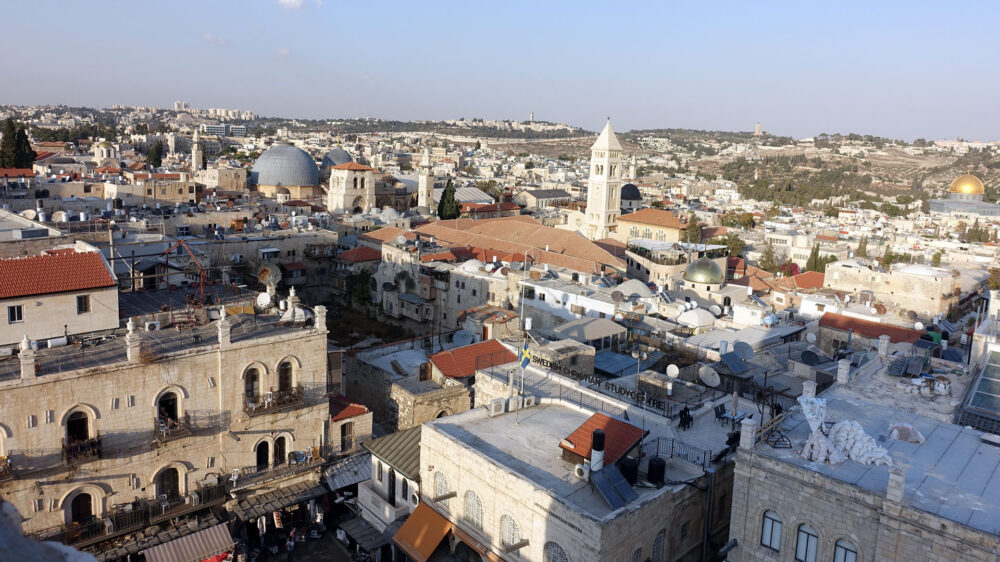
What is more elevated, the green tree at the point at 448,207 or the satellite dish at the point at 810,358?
the green tree at the point at 448,207

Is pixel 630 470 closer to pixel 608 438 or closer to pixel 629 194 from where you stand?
pixel 608 438

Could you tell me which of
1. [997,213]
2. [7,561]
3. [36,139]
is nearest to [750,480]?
[7,561]

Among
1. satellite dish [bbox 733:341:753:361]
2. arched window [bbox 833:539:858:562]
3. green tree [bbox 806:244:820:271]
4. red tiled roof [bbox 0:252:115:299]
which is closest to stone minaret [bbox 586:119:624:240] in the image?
green tree [bbox 806:244:820:271]

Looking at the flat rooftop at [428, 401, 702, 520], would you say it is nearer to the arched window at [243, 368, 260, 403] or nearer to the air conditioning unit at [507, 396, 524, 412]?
the air conditioning unit at [507, 396, 524, 412]

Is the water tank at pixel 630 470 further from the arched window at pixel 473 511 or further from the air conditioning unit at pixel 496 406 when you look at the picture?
the air conditioning unit at pixel 496 406

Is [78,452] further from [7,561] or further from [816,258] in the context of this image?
[816,258]

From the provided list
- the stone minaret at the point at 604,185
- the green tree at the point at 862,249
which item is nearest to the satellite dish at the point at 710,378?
the stone minaret at the point at 604,185

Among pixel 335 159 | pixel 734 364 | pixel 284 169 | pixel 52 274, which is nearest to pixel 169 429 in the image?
pixel 52 274
